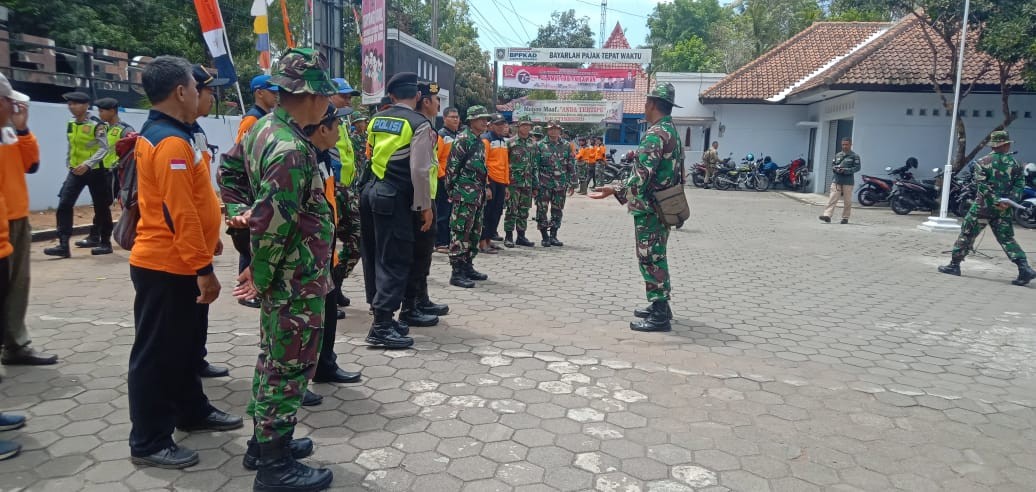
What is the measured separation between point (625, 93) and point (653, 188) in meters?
29.2

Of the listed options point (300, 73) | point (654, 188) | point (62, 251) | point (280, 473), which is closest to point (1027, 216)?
point (654, 188)

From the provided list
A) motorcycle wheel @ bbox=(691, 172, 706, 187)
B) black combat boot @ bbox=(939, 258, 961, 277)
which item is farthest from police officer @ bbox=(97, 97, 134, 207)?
motorcycle wheel @ bbox=(691, 172, 706, 187)

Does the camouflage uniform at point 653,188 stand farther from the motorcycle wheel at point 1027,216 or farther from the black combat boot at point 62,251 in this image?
the motorcycle wheel at point 1027,216

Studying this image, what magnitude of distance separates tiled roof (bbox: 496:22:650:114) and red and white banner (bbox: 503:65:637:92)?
0.36 metres

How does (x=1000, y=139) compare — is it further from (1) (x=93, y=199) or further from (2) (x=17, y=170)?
(1) (x=93, y=199)

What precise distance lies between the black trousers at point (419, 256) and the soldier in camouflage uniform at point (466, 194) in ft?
4.77

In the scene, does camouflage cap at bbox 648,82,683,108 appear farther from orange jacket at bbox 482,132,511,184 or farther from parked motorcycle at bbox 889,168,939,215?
parked motorcycle at bbox 889,168,939,215

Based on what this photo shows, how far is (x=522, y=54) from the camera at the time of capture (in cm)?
2605

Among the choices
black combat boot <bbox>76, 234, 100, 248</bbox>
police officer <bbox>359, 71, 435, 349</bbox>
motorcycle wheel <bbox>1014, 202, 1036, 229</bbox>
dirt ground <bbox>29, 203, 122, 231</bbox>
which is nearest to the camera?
police officer <bbox>359, 71, 435, 349</bbox>

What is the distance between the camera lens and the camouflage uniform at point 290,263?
8.24ft

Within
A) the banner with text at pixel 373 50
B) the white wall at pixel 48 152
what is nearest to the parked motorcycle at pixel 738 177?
the banner with text at pixel 373 50

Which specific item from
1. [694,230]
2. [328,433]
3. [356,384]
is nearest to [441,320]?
[356,384]

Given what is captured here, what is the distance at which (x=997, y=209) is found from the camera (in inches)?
298

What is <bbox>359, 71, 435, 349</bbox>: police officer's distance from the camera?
4414mm
